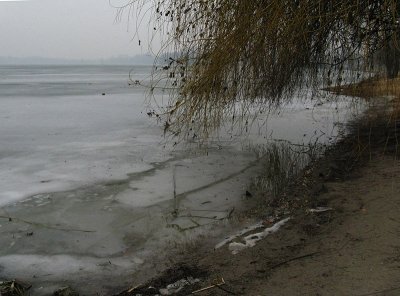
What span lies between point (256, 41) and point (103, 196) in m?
2.85

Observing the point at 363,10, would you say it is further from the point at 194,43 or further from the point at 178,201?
the point at 178,201

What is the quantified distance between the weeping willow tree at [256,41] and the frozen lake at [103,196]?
1249mm

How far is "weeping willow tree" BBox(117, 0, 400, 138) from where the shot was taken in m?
4.00

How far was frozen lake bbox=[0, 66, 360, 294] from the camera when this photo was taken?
12.7 ft

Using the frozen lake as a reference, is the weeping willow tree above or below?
above

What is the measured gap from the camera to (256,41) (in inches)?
162

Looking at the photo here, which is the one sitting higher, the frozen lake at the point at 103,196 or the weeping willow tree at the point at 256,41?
the weeping willow tree at the point at 256,41

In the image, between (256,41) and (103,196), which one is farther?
(103,196)

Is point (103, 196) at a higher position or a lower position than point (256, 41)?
lower

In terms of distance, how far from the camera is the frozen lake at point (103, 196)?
3.87 metres

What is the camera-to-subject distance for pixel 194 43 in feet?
14.4

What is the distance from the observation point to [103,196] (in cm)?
561

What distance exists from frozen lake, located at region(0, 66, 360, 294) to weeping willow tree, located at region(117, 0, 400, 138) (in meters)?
1.25

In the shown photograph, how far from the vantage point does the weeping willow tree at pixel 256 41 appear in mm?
3996
